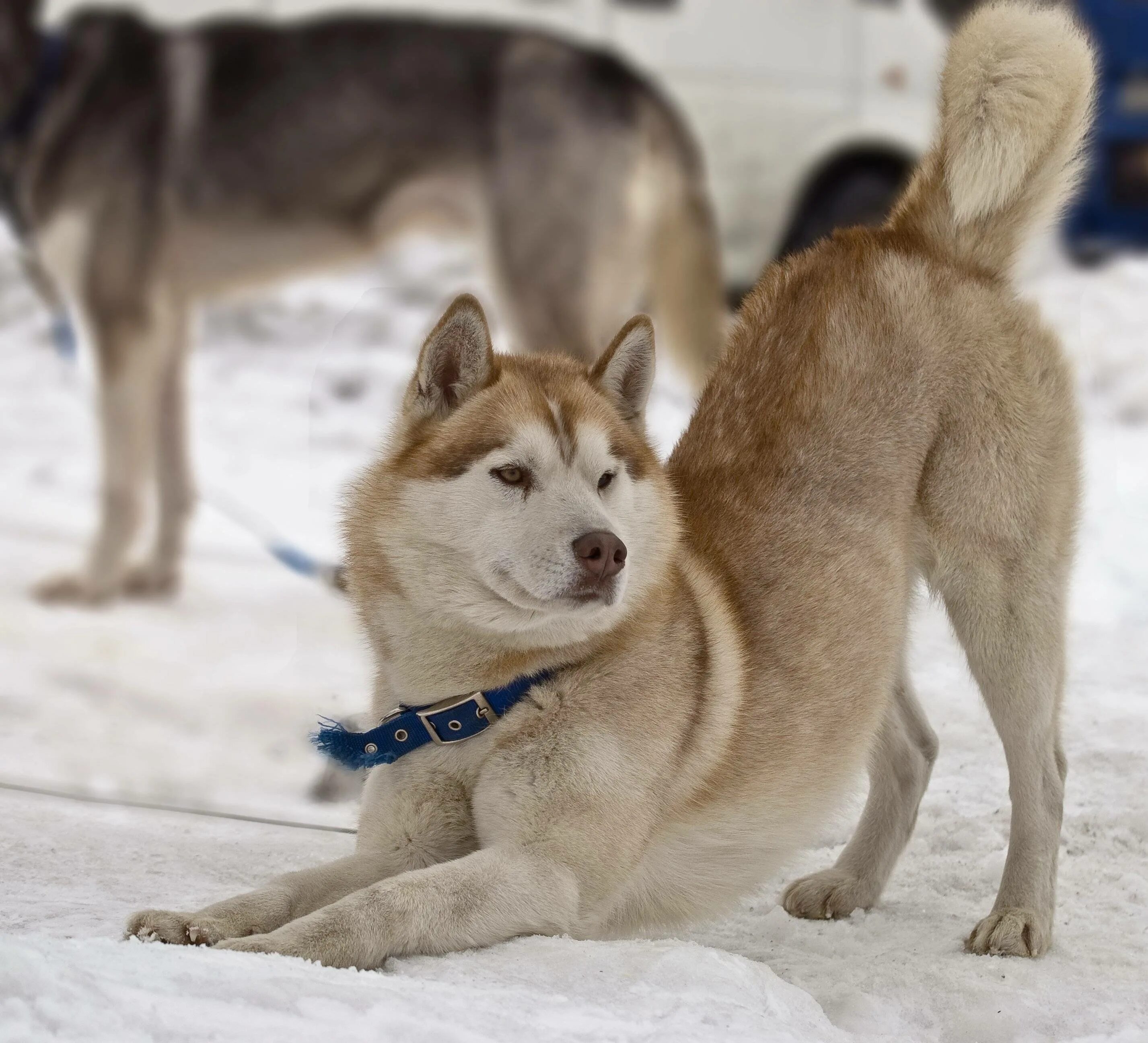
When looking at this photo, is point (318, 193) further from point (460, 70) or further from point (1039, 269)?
point (1039, 269)

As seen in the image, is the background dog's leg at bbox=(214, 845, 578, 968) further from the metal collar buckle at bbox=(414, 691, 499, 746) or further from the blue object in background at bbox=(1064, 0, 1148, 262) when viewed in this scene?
the blue object in background at bbox=(1064, 0, 1148, 262)

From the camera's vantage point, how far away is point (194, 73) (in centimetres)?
422

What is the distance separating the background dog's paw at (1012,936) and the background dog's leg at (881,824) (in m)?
0.32

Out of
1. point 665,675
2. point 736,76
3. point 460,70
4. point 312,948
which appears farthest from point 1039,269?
point 312,948

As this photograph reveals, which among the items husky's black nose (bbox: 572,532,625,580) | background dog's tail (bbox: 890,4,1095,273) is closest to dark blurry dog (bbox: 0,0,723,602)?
background dog's tail (bbox: 890,4,1095,273)

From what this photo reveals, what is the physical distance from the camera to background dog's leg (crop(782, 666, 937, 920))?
9.27 feet

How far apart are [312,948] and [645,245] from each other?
2919mm

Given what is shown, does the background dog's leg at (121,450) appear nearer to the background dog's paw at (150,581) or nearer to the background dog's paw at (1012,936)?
the background dog's paw at (150,581)

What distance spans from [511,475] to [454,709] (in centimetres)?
39

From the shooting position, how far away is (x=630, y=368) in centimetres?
242

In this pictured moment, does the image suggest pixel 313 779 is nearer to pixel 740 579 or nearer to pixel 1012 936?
pixel 740 579

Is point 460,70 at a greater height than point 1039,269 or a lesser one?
greater

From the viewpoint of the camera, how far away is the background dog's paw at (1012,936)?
2.49 m

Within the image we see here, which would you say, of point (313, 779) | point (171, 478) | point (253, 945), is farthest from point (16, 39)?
point (253, 945)
